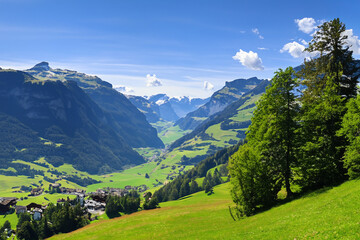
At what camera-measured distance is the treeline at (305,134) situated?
110 feet

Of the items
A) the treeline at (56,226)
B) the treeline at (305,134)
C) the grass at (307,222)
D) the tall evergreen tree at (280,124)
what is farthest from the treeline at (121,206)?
the tall evergreen tree at (280,124)

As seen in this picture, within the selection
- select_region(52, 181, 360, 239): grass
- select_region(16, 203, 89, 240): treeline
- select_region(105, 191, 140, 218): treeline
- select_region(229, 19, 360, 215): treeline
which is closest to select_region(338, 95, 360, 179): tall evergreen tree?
select_region(229, 19, 360, 215): treeline

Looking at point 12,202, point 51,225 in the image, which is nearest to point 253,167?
point 51,225

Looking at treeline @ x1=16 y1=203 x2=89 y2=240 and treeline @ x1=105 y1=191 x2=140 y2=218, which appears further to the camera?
treeline @ x1=105 y1=191 x2=140 y2=218

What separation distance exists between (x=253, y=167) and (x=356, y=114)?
15.6 m

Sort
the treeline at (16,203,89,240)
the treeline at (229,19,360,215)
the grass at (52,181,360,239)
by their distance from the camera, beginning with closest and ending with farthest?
the grass at (52,181,360,239) → the treeline at (229,19,360,215) → the treeline at (16,203,89,240)

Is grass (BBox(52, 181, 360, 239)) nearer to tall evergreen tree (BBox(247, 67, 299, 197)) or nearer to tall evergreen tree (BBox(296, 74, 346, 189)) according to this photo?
tall evergreen tree (BBox(296, 74, 346, 189))

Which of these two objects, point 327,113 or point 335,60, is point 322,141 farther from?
point 335,60

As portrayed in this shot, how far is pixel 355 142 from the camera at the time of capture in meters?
30.6

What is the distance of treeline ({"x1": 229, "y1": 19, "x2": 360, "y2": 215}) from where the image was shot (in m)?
33.6

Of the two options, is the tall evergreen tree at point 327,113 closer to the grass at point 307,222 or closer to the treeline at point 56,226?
the grass at point 307,222

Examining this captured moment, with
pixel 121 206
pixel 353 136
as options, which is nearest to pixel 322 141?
pixel 353 136

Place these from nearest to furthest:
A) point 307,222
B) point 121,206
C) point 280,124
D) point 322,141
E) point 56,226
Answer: point 307,222 < point 322,141 < point 280,124 < point 56,226 < point 121,206

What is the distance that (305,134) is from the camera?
35.0 meters
